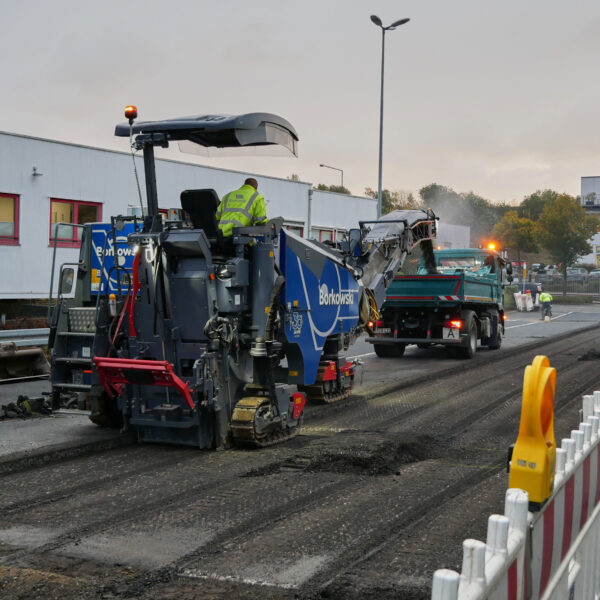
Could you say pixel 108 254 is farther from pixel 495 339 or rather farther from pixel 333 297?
pixel 495 339

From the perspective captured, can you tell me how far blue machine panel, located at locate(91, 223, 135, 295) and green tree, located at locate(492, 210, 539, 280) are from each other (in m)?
56.5

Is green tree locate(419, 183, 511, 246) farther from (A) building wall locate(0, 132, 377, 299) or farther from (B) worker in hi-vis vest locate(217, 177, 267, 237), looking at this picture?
(B) worker in hi-vis vest locate(217, 177, 267, 237)

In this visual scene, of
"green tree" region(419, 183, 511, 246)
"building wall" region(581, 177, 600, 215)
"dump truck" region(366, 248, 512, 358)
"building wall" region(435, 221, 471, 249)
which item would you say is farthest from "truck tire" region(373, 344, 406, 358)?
"building wall" region(581, 177, 600, 215)

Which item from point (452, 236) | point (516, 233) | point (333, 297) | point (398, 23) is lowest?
point (333, 297)

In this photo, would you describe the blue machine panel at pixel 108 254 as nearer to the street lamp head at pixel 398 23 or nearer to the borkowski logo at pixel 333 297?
the borkowski logo at pixel 333 297

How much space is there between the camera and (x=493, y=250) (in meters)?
20.4

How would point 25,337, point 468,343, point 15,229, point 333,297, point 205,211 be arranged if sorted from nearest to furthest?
point 205,211, point 333,297, point 25,337, point 468,343, point 15,229

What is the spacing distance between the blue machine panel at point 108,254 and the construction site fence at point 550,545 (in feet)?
20.8

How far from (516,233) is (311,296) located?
195 ft

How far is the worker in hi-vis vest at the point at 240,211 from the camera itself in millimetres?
9070

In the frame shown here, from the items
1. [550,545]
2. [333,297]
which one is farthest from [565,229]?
[550,545]

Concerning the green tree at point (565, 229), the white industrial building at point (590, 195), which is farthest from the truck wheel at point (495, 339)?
the white industrial building at point (590, 195)

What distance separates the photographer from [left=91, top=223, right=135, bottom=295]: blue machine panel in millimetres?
9445

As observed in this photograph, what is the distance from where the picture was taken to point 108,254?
9938 mm
